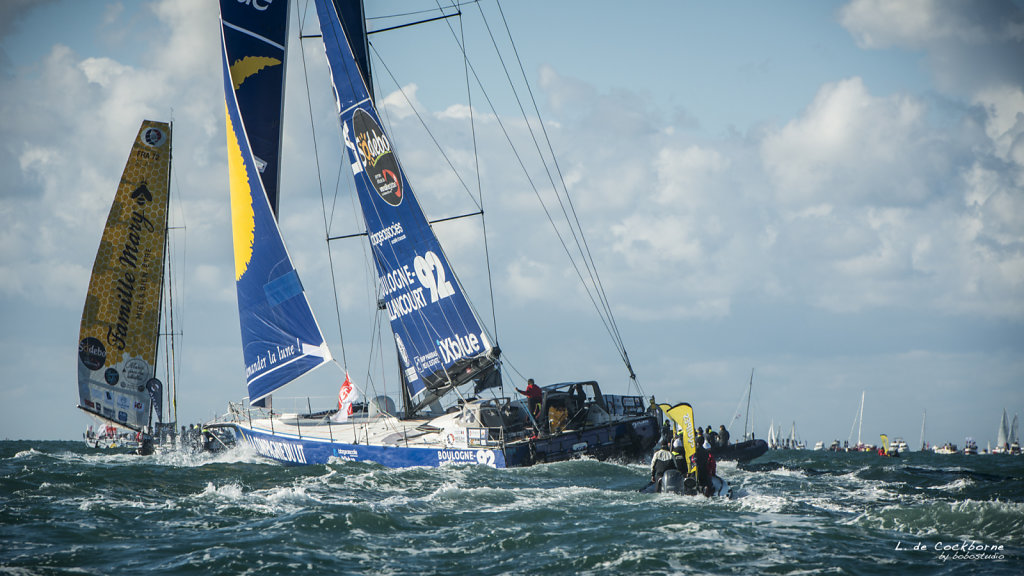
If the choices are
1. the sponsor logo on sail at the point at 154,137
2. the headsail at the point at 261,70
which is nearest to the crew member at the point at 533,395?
the headsail at the point at 261,70

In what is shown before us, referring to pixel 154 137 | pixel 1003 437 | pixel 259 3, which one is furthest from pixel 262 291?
pixel 1003 437

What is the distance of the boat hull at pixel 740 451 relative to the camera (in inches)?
1262

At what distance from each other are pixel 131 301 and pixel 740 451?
2304cm

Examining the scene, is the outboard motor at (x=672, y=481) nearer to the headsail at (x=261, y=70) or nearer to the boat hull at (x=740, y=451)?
the boat hull at (x=740, y=451)

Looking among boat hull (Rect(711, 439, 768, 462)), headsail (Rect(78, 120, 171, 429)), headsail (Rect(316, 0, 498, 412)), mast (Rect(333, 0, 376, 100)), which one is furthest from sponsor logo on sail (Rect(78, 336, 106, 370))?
boat hull (Rect(711, 439, 768, 462))

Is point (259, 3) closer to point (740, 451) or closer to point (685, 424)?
point (685, 424)

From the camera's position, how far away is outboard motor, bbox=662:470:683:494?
19891 mm

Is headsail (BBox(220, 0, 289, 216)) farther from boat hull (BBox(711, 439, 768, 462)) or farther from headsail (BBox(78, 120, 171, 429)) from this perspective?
boat hull (BBox(711, 439, 768, 462))

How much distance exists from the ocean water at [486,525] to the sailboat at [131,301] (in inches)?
393

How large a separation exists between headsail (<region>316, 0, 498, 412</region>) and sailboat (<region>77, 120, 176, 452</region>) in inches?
394

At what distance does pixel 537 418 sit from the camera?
24.9 meters

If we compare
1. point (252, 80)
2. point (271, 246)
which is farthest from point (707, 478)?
point (252, 80)

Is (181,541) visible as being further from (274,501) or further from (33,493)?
(33,493)

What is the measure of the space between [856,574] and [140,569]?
10.5 meters
